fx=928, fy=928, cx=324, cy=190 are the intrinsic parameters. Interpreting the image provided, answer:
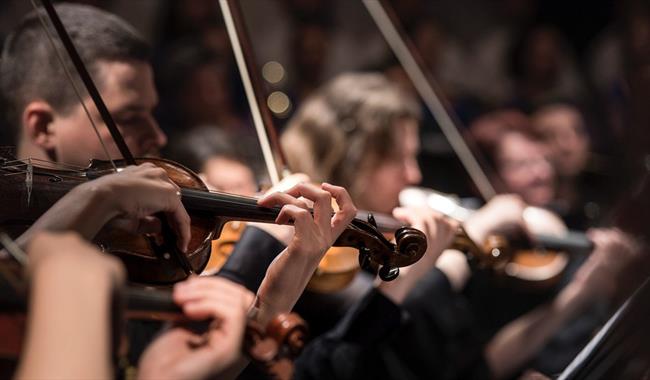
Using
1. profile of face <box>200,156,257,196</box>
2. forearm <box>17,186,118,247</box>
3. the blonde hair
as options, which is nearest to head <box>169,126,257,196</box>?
profile of face <box>200,156,257,196</box>

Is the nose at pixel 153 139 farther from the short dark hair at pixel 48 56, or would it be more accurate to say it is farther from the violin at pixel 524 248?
the violin at pixel 524 248

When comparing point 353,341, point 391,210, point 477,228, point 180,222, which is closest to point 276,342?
point 180,222

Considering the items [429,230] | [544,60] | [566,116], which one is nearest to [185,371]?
[429,230]

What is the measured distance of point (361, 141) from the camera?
195 cm

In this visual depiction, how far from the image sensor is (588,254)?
2057 millimetres

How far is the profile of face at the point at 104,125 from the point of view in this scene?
990mm

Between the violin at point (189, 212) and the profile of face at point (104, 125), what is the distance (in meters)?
0.07

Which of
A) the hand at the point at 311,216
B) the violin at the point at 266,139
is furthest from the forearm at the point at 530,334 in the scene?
the hand at the point at 311,216

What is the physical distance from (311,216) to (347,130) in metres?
1.01

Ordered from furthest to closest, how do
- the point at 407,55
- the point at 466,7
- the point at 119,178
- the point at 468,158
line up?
the point at 466,7
the point at 468,158
the point at 407,55
the point at 119,178

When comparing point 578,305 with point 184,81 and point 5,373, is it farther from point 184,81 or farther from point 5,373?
point 5,373

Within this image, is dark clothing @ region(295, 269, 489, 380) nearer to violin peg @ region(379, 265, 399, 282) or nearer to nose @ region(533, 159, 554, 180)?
violin peg @ region(379, 265, 399, 282)

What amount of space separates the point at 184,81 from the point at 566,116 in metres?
1.60

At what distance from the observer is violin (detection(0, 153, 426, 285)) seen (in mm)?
836
